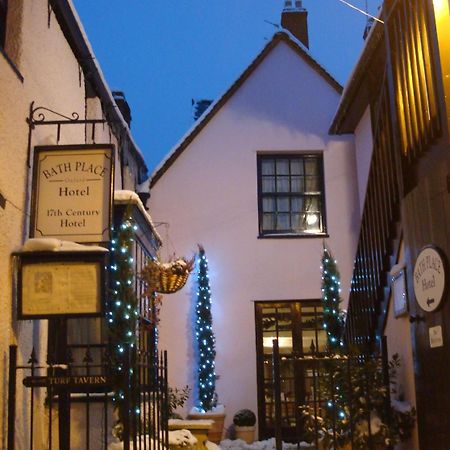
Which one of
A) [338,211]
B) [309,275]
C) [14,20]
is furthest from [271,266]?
[14,20]

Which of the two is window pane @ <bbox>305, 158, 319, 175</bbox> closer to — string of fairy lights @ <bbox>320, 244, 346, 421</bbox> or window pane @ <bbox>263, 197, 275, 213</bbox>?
window pane @ <bbox>263, 197, 275, 213</bbox>

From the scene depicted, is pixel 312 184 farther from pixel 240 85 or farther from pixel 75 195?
pixel 75 195

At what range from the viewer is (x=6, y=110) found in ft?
20.0

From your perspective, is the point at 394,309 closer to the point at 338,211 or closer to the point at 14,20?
the point at 14,20

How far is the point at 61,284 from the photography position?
18.4 ft

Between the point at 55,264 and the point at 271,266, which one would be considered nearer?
the point at 55,264

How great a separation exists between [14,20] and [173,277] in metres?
4.27

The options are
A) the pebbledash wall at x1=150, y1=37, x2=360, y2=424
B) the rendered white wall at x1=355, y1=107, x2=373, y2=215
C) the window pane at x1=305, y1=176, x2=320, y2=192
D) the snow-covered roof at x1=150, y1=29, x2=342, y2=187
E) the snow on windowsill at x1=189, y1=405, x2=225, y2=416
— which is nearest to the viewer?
the snow on windowsill at x1=189, y1=405, x2=225, y2=416

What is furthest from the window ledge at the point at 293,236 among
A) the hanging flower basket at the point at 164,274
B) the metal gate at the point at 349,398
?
the metal gate at the point at 349,398

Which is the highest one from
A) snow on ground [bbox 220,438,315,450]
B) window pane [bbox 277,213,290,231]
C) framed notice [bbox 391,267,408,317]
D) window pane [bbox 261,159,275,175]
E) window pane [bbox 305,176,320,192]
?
window pane [bbox 261,159,275,175]

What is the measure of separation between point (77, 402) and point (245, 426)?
5304mm

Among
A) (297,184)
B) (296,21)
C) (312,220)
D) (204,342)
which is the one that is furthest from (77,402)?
(296,21)

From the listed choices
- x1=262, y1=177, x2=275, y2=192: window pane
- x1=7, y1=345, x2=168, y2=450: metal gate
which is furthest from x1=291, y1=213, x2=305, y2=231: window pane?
x1=7, y1=345, x2=168, y2=450: metal gate

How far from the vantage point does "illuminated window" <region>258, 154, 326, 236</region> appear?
1345 cm
